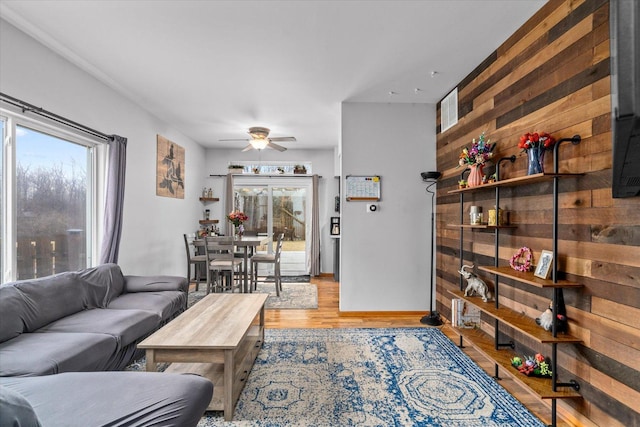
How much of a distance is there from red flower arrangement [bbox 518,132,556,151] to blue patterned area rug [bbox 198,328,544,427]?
1.72 metres

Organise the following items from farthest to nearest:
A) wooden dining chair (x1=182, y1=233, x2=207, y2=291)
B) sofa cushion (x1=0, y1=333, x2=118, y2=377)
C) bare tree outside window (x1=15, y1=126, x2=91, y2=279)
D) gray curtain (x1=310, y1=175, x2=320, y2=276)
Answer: gray curtain (x1=310, y1=175, x2=320, y2=276) < wooden dining chair (x1=182, y1=233, x2=207, y2=291) < bare tree outside window (x1=15, y1=126, x2=91, y2=279) < sofa cushion (x1=0, y1=333, x2=118, y2=377)

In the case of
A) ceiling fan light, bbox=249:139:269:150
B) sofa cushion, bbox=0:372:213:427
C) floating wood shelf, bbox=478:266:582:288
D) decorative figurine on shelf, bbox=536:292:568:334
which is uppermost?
ceiling fan light, bbox=249:139:269:150

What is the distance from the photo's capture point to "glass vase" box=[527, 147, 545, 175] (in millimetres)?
2020

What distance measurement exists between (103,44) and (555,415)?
168 inches

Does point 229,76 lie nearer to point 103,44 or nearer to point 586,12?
point 103,44

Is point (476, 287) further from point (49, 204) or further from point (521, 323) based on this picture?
point (49, 204)

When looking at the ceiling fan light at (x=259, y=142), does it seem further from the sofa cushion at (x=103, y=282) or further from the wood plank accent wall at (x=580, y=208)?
the wood plank accent wall at (x=580, y=208)

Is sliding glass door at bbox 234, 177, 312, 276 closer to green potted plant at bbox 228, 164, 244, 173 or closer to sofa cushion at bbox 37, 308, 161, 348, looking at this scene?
green potted plant at bbox 228, 164, 244, 173

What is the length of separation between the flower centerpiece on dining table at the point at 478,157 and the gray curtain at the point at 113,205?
11.9 ft

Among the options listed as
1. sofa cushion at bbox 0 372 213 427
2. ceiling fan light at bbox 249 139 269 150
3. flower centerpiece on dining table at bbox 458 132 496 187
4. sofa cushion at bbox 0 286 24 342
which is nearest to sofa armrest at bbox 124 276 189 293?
sofa cushion at bbox 0 286 24 342

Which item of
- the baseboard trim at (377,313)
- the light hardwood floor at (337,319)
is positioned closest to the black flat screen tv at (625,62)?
the light hardwood floor at (337,319)

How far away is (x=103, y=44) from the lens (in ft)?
8.85

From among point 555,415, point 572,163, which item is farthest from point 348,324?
point 572,163

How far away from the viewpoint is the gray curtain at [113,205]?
11.2 feet
